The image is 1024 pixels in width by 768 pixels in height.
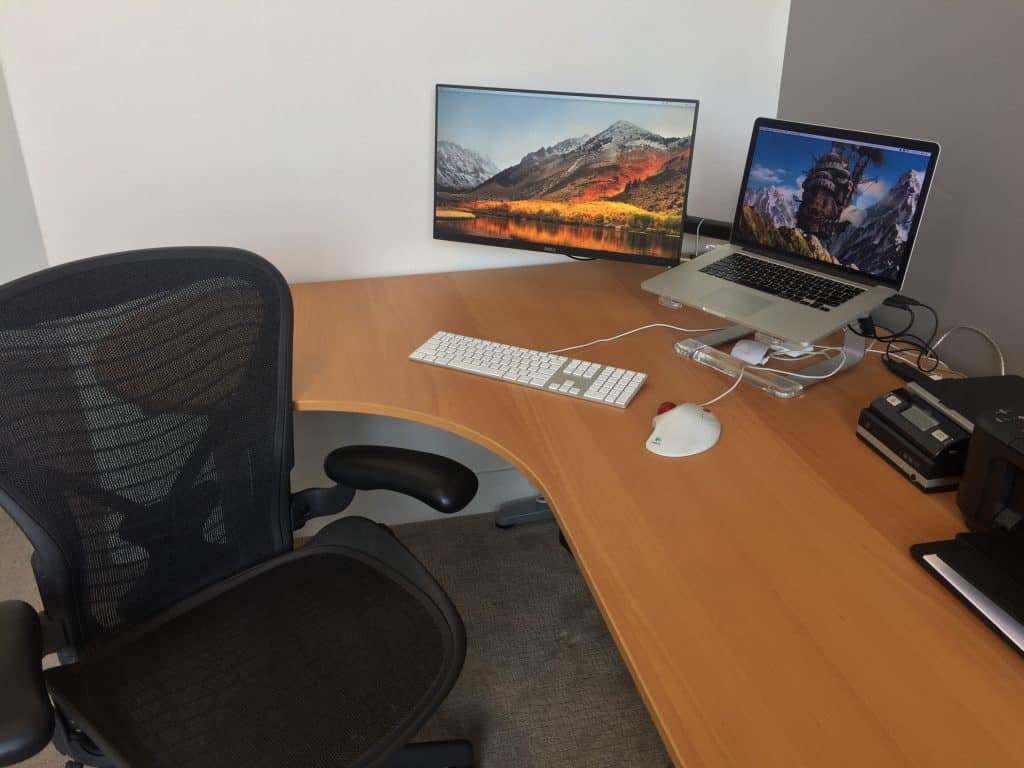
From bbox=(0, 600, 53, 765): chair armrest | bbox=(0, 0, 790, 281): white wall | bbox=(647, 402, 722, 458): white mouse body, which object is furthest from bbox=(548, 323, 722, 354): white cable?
bbox=(0, 600, 53, 765): chair armrest

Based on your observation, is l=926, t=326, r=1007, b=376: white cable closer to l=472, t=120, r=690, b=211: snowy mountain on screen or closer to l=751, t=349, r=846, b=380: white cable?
l=751, t=349, r=846, b=380: white cable

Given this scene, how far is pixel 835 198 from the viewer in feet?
5.13

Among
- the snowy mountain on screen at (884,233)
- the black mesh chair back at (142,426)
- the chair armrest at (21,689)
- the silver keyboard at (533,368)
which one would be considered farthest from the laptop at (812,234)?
the chair armrest at (21,689)

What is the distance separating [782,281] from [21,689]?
141 centimetres

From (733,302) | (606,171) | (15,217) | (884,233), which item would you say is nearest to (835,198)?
(884,233)

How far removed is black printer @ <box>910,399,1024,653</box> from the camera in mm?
982

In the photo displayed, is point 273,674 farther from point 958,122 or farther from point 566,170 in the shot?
point 958,122

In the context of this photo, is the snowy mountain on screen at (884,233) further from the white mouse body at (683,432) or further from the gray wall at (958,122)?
the white mouse body at (683,432)

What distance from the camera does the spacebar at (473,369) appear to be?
1.55 metres

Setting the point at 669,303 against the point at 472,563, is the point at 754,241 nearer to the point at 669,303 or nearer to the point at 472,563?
the point at 669,303

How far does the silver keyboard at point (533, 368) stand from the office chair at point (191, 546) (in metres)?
0.24

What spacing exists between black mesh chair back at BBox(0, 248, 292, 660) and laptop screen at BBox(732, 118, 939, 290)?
0.98 m

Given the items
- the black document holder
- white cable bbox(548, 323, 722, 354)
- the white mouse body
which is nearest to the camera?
the black document holder

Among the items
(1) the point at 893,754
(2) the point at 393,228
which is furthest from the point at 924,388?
(2) the point at 393,228
